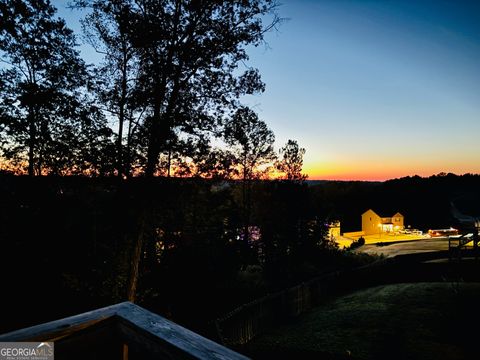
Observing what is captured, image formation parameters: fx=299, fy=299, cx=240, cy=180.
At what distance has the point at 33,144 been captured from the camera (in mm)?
15836

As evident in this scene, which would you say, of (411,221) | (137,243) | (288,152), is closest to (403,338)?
(137,243)

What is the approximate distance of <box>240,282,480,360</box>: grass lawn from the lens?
11375 millimetres

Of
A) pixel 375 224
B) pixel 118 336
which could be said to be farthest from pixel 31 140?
pixel 375 224

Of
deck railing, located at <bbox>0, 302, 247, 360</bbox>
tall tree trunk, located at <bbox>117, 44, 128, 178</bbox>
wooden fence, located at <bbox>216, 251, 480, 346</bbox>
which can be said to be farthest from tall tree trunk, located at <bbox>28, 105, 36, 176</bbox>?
deck railing, located at <bbox>0, 302, 247, 360</bbox>

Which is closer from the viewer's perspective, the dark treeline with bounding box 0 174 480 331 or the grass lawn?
the grass lawn

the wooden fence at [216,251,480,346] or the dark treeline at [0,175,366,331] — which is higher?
the dark treeline at [0,175,366,331]

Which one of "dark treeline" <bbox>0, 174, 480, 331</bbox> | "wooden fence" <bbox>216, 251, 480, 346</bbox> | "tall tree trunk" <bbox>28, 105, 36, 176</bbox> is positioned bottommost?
"wooden fence" <bbox>216, 251, 480, 346</bbox>

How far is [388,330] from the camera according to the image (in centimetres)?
1338

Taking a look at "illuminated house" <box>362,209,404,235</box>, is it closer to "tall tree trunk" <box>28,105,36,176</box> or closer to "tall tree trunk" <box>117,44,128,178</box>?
"tall tree trunk" <box>117,44,128,178</box>

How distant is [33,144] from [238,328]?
1420 centimetres

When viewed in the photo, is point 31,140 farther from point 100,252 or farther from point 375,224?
point 375,224

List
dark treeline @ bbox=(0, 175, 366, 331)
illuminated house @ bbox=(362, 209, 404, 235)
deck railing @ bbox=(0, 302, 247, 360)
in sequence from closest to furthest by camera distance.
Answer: deck railing @ bbox=(0, 302, 247, 360), dark treeline @ bbox=(0, 175, 366, 331), illuminated house @ bbox=(362, 209, 404, 235)

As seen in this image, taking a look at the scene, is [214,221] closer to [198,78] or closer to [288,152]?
[288,152]

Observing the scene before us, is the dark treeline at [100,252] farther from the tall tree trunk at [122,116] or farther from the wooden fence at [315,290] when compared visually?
the wooden fence at [315,290]
